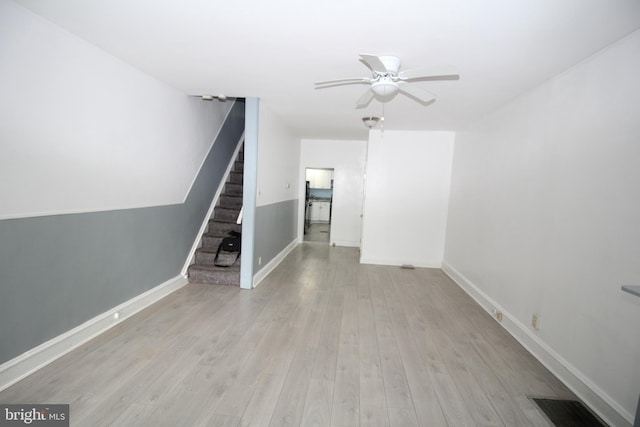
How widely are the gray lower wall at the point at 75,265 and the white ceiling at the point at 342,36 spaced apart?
1467mm

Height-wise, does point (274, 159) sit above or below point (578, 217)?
above

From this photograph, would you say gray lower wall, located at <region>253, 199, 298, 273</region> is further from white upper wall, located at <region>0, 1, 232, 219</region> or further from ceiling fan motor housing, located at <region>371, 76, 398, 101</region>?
ceiling fan motor housing, located at <region>371, 76, 398, 101</region>

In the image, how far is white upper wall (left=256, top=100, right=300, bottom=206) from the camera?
13.9 ft

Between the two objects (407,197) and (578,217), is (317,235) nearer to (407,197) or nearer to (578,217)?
(407,197)

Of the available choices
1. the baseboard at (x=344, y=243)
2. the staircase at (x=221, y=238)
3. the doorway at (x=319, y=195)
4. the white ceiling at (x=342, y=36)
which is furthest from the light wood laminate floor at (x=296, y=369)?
the doorway at (x=319, y=195)

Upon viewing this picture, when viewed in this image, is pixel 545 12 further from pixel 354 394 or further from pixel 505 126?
pixel 354 394

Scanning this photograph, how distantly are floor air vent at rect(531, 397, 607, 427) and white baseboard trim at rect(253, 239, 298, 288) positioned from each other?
3250mm

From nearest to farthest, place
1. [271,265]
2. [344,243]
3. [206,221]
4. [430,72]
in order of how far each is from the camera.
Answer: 1. [430,72]
2. [206,221]
3. [271,265]
4. [344,243]

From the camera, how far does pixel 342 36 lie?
208 cm

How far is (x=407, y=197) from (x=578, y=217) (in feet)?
10.9

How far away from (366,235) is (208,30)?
4.35 metres

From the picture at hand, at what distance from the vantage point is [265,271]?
15.4 ft

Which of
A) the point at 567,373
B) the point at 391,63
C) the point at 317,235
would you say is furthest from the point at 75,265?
the point at 317,235

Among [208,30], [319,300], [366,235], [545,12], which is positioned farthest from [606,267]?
[366,235]
